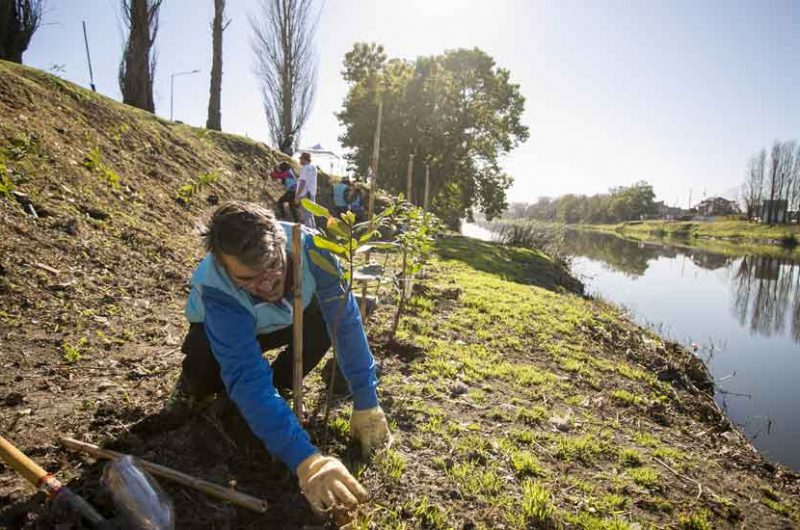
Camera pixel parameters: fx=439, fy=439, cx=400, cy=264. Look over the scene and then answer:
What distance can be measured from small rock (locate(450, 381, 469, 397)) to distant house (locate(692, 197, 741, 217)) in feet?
301

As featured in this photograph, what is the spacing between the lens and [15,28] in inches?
413

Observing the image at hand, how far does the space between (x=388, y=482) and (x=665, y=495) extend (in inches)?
63.8

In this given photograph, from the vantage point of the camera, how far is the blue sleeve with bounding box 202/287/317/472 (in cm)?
160

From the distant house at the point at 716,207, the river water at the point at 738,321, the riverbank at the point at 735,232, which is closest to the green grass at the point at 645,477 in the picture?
the river water at the point at 738,321

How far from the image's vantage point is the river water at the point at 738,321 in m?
5.68

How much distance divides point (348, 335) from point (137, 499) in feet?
3.26

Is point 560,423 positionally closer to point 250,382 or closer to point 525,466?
point 525,466

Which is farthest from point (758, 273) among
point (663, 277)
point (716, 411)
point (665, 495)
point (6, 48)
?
point (6, 48)

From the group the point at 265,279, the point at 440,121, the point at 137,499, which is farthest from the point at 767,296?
the point at 137,499

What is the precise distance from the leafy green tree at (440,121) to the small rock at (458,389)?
17.2 metres

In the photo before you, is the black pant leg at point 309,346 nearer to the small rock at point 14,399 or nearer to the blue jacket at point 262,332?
the blue jacket at point 262,332

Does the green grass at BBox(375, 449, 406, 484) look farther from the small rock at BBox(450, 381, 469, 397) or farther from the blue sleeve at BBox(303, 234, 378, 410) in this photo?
the small rock at BBox(450, 381, 469, 397)

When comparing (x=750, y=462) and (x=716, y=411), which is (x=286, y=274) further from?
(x=716, y=411)

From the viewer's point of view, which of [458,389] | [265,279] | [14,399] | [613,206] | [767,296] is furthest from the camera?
[613,206]
